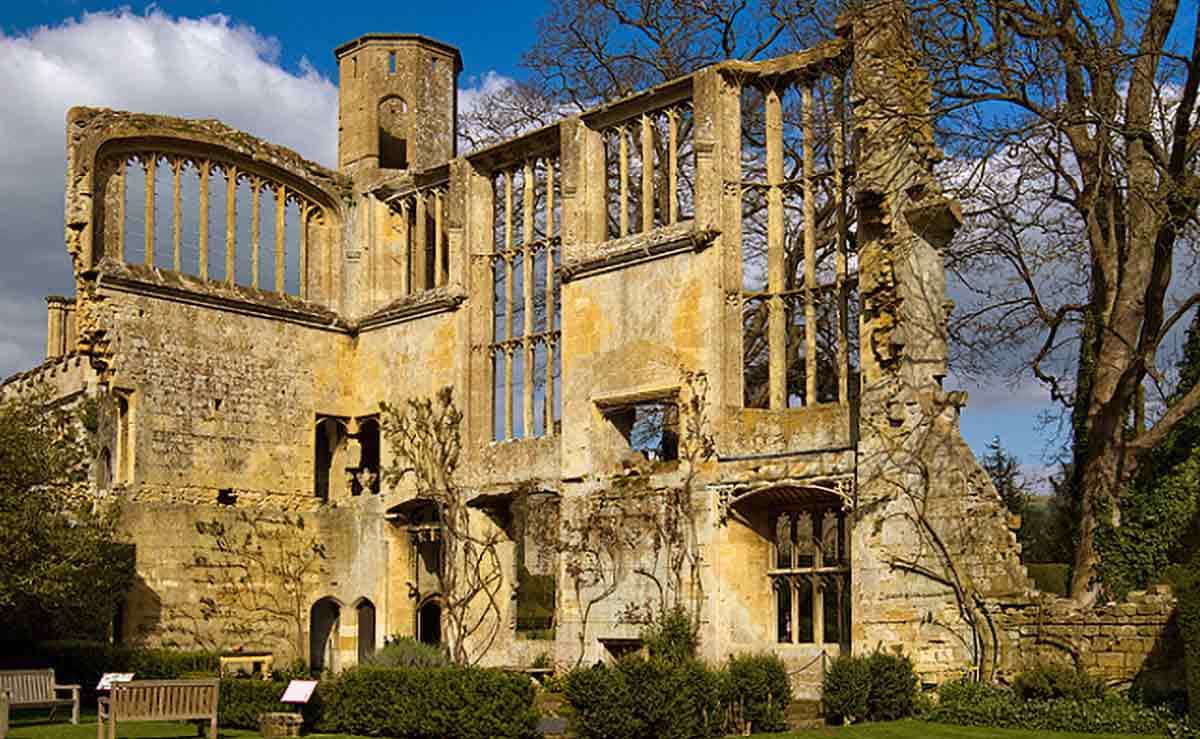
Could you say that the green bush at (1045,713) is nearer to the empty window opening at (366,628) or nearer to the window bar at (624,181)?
the window bar at (624,181)

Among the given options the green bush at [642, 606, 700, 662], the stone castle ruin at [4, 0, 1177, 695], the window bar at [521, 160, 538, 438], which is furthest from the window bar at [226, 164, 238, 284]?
the green bush at [642, 606, 700, 662]

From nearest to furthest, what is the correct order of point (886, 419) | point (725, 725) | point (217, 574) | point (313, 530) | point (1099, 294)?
point (725, 725) → point (886, 419) → point (1099, 294) → point (217, 574) → point (313, 530)

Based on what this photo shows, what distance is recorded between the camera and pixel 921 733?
16172mm

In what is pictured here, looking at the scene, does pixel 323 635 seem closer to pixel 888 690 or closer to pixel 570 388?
pixel 570 388

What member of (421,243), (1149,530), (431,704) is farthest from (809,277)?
(421,243)

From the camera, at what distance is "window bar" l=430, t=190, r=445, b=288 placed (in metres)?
28.0

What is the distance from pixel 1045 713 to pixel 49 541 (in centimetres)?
1306

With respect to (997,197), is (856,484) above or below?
below

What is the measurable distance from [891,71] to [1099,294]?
503cm

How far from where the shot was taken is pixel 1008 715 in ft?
55.4

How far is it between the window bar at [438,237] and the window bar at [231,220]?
3888mm

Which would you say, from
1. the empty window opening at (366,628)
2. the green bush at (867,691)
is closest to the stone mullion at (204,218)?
the empty window opening at (366,628)

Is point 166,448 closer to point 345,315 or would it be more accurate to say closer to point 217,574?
point 217,574

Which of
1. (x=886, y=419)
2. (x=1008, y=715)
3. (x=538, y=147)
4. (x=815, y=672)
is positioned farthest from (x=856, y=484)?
(x=538, y=147)
